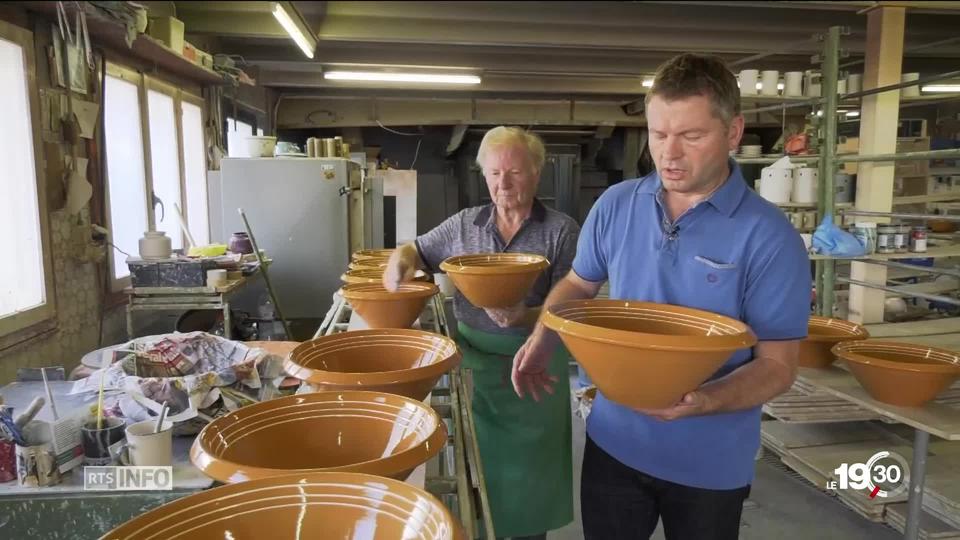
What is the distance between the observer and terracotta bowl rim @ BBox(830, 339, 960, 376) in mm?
1937

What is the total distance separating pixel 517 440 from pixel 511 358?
27cm

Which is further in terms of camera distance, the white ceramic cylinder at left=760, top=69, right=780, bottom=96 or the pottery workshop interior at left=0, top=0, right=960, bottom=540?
the white ceramic cylinder at left=760, top=69, right=780, bottom=96

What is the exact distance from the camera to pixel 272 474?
0.76 m

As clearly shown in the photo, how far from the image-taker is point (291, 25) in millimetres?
3465

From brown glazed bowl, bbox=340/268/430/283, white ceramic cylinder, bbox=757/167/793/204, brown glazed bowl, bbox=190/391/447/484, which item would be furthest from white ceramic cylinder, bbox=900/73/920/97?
brown glazed bowl, bbox=190/391/447/484

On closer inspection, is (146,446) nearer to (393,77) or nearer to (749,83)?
(749,83)

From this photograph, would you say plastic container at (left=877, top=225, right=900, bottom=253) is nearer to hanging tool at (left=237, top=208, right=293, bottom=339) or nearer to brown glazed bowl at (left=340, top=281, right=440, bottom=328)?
brown glazed bowl at (left=340, top=281, right=440, bottom=328)

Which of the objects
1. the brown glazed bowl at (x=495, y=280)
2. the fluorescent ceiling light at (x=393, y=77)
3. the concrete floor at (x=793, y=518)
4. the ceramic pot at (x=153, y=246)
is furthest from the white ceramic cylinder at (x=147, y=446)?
the fluorescent ceiling light at (x=393, y=77)

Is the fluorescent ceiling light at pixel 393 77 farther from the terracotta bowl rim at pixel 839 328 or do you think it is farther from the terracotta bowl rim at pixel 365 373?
the terracotta bowl rim at pixel 365 373

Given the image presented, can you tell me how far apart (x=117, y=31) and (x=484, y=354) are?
7.74 ft

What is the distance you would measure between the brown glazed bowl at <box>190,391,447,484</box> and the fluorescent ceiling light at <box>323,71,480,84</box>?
532 centimetres

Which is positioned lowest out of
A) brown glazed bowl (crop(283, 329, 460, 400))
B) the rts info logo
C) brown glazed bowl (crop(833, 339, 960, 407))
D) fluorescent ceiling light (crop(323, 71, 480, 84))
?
the rts info logo

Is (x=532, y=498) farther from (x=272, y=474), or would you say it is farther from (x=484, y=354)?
(x=272, y=474)

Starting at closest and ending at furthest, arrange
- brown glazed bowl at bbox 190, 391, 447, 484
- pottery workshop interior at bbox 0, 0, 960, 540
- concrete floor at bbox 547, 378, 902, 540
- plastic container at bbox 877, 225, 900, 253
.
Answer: brown glazed bowl at bbox 190, 391, 447, 484 → pottery workshop interior at bbox 0, 0, 960, 540 → concrete floor at bbox 547, 378, 902, 540 → plastic container at bbox 877, 225, 900, 253
